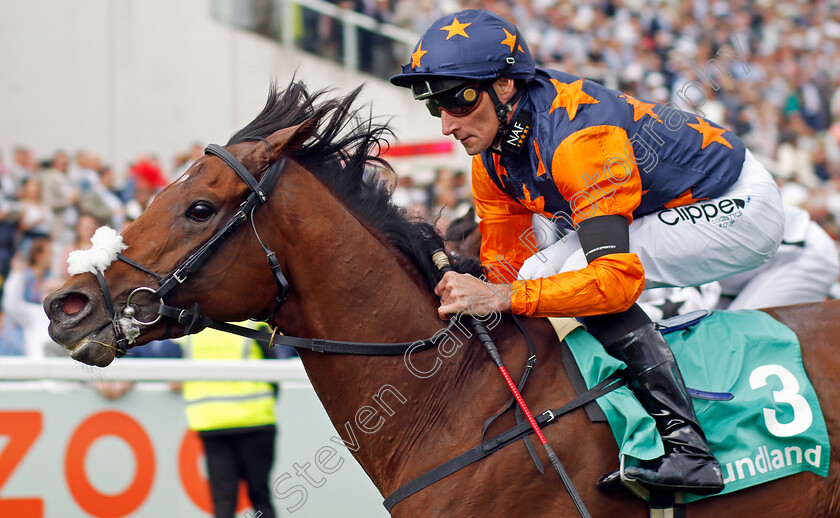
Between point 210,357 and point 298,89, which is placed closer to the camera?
point 298,89

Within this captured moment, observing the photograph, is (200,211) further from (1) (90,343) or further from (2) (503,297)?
(2) (503,297)

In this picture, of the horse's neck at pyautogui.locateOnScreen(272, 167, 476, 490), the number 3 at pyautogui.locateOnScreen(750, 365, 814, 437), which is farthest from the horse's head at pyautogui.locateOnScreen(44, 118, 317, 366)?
the number 3 at pyautogui.locateOnScreen(750, 365, 814, 437)

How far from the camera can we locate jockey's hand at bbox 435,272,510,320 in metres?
2.74

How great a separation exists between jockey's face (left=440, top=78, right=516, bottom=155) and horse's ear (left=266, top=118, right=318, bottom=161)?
46cm

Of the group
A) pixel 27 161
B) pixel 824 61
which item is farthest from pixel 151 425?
pixel 824 61

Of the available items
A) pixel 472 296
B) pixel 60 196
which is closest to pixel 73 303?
pixel 472 296

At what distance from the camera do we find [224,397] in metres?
4.77

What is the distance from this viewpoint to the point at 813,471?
283cm

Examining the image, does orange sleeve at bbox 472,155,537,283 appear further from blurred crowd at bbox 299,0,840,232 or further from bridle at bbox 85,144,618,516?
blurred crowd at bbox 299,0,840,232

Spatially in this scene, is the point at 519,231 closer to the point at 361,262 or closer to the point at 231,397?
the point at 361,262

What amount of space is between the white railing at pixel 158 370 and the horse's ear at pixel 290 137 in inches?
87.8

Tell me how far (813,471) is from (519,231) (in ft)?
4.45

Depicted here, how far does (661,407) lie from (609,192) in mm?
695

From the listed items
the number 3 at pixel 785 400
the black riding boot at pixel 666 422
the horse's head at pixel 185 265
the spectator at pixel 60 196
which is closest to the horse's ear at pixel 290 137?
the horse's head at pixel 185 265
